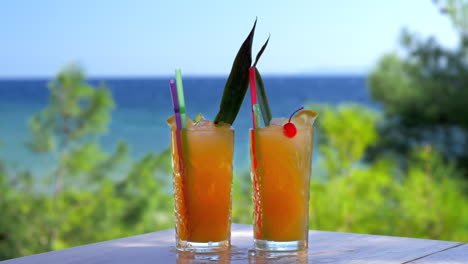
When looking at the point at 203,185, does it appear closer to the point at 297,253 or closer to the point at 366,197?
the point at 297,253

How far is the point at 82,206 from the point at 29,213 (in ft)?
1.10

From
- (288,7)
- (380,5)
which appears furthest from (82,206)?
(380,5)

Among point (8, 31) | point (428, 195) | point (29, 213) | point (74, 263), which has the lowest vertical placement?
point (29, 213)

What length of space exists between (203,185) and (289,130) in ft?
0.45

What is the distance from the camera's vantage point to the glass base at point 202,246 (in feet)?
2.79

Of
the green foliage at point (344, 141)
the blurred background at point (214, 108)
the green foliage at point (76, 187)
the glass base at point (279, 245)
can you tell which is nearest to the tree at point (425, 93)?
the blurred background at point (214, 108)

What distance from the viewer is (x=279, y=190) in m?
0.85

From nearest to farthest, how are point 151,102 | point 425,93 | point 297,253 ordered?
point 297,253 → point 425,93 → point 151,102

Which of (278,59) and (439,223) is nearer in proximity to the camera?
(439,223)

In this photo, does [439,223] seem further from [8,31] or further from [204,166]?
[8,31]

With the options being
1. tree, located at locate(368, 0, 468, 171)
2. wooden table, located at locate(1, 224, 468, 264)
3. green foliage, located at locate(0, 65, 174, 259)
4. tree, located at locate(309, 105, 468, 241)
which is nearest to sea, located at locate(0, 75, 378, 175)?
tree, located at locate(368, 0, 468, 171)

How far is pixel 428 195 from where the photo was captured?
114 inches

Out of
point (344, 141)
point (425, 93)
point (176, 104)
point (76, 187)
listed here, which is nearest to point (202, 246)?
point (176, 104)

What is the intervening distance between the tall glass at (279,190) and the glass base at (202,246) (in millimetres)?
47
